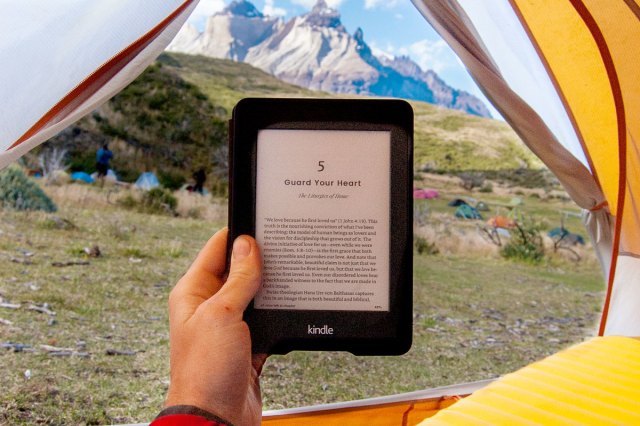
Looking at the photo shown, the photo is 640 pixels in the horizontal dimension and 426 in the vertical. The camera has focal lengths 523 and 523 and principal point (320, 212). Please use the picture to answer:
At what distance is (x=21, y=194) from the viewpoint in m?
3.94

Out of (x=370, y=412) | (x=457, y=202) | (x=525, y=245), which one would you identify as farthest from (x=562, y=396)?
(x=457, y=202)

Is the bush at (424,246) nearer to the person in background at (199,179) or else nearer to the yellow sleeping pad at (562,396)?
the person in background at (199,179)

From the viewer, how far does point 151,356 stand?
2447 mm

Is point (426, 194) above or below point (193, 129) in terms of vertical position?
below

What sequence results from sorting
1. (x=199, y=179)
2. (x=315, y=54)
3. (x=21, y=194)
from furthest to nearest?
(x=315, y=54) → (x=199, y=179) → (x=21, y=194)

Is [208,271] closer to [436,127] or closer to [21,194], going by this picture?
[21,194]

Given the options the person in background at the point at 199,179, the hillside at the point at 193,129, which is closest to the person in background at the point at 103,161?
the hillside at the point at 193,129

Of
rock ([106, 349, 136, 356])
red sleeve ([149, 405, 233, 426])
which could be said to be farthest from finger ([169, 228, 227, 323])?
rock ([106, 349, 136, 356])

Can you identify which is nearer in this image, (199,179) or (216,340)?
(216,340)

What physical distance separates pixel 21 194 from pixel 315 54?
651 cm

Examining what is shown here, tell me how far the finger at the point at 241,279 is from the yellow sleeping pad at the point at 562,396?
0.42 meters

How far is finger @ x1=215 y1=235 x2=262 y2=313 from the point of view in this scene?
22.3 inches

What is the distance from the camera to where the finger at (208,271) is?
0.61m

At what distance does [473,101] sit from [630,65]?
6.31m
